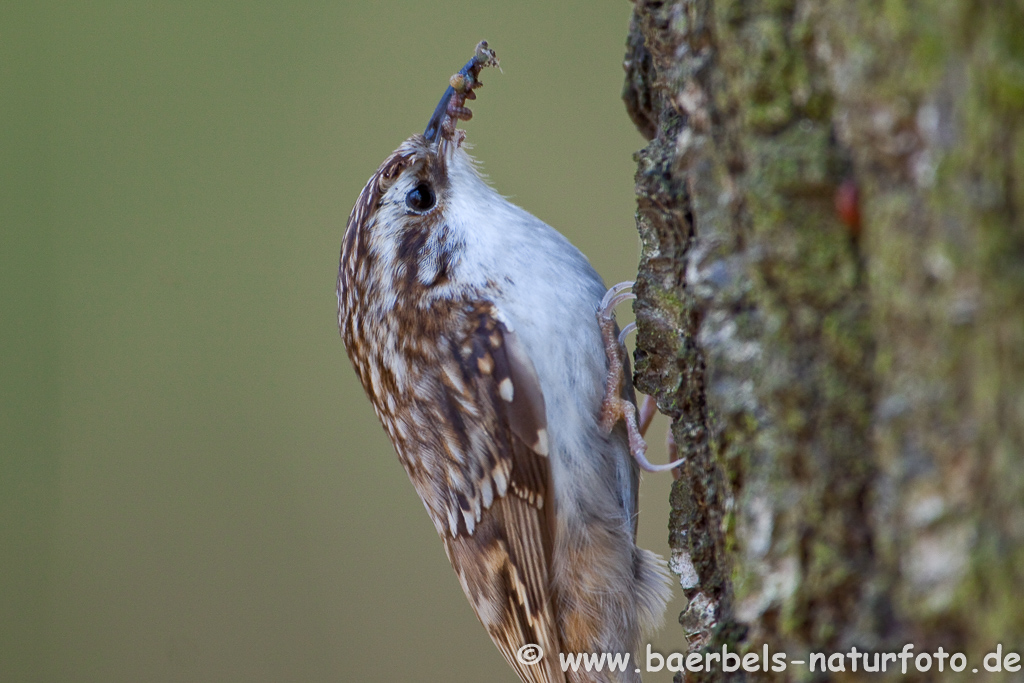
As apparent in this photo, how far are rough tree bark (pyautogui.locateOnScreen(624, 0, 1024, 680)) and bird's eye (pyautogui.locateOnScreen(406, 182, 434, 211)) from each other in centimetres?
80

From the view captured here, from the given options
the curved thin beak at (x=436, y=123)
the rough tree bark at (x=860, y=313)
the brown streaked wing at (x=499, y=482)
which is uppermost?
the curved thin beak at (x=436, y=123)

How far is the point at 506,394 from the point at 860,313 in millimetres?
854

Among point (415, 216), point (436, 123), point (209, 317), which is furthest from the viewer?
point (209, 317)

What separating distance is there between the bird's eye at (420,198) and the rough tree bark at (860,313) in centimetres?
80

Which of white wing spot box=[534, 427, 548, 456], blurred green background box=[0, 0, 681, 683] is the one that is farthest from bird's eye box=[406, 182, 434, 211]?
blurred green background box=[0, 0, 681, 683]

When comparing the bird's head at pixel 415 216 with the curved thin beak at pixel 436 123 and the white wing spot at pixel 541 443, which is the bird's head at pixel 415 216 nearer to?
the curved thin beak at pixel 436 123

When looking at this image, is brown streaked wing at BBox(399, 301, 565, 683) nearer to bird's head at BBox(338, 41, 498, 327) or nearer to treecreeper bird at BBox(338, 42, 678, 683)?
treecreeper bird at BBox(338, 42, 678, 683)

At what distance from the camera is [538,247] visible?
1.69m

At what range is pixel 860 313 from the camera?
83cm

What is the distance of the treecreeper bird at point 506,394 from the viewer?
5.33 feet

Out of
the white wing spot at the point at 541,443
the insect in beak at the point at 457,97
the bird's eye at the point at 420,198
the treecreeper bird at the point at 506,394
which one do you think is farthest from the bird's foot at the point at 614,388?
the insect in beak at the point at 457,97

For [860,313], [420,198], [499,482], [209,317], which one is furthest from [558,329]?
[209,317]

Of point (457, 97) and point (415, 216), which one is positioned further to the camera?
point (457, 97)

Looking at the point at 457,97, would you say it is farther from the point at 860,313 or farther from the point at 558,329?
the point at 860,313
